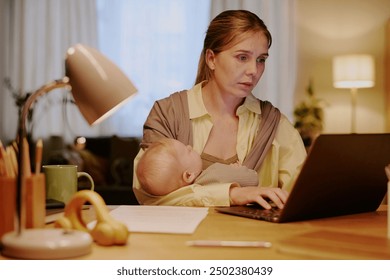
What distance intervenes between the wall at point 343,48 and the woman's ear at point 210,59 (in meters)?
2.97

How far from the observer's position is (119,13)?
15.7 feet

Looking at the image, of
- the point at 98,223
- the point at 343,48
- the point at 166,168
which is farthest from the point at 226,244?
the point at 343,48

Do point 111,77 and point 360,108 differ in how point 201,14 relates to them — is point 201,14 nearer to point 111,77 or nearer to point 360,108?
point 360,108

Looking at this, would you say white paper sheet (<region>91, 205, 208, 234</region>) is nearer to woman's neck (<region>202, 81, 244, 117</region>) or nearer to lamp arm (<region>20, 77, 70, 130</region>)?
lamp arm (<region>20, 77, 70, 130</region>)

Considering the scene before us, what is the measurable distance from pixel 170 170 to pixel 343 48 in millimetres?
3585

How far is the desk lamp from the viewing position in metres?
0.75

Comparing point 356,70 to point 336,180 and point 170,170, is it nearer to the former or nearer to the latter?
point 170,170

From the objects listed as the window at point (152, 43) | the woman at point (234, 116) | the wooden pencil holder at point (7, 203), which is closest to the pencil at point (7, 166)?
the wooden pencil holder at point (7, 203)

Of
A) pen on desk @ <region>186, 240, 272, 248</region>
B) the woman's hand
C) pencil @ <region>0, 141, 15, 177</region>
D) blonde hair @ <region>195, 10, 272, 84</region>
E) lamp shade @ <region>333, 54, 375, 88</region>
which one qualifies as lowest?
the woman's hand

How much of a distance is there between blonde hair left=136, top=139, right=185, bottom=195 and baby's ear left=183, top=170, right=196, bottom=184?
0.01 metres

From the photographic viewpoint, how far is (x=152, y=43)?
4773mm

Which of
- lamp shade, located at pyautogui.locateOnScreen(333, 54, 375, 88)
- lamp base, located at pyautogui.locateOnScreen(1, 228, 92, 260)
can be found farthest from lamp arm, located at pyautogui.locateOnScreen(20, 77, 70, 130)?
lamp shade, located at pyautogui.locateOnScreen(333, 54, 375, 88)

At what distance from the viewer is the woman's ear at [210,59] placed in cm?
172
